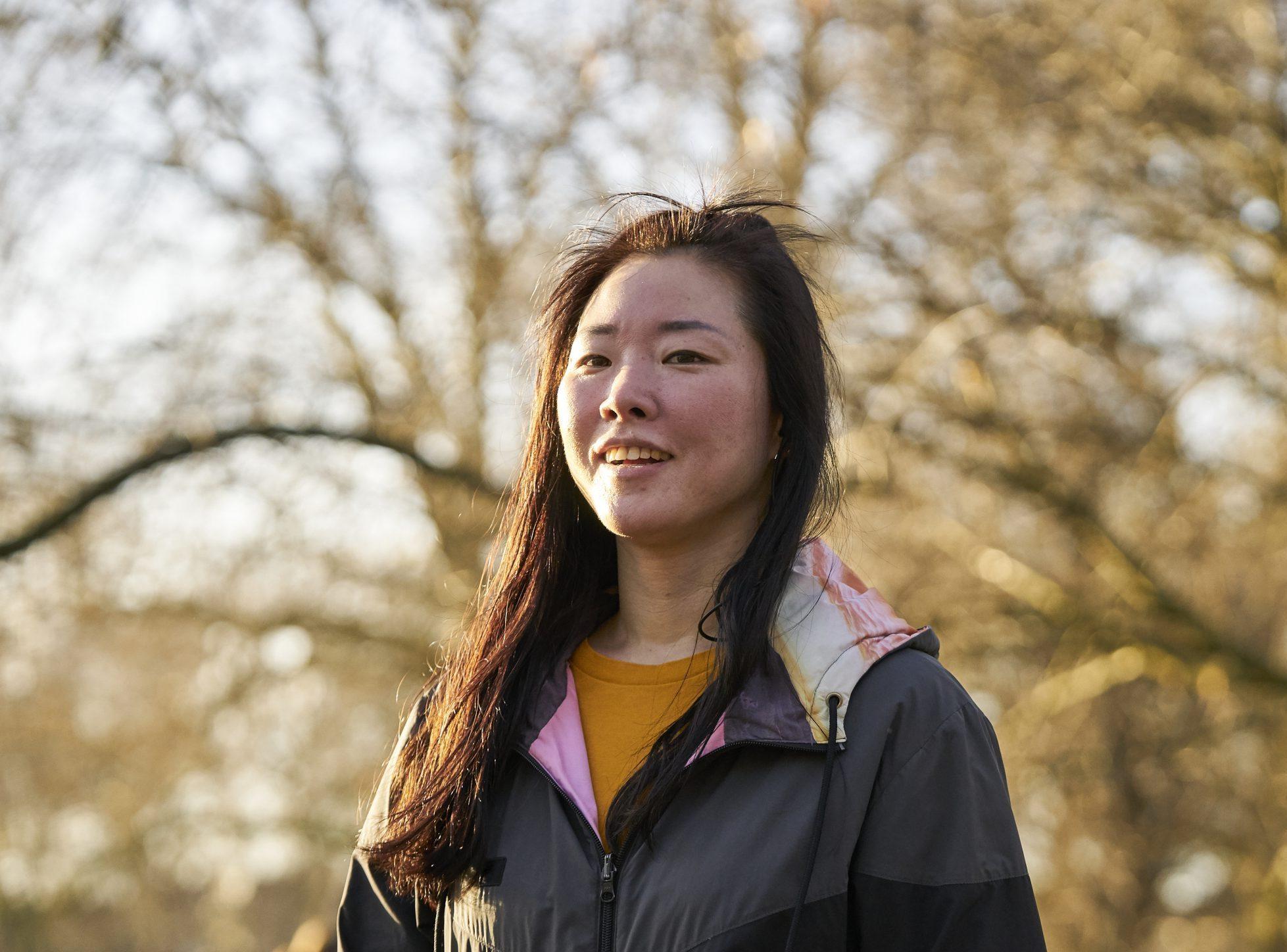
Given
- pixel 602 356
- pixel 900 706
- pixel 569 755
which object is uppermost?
pixel 602 356

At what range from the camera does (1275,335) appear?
8.30 metres

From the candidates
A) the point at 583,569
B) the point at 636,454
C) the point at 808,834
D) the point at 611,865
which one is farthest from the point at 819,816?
the point at 583,569

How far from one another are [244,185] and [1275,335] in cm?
723

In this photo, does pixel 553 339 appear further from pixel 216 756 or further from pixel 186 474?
pixel 216 756

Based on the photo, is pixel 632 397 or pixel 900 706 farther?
pixel 632 397

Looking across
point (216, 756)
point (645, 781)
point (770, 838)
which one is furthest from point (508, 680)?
point (216, 756)

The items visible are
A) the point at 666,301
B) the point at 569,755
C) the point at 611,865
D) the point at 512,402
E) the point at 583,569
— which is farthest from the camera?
the point at 512,402

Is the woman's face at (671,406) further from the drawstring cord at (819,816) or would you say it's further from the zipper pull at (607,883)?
the zipper pull at (607,883)

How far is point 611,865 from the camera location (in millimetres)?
1918

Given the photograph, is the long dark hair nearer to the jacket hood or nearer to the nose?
the jacket hood

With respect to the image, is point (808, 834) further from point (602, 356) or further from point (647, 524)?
point (602, 356)

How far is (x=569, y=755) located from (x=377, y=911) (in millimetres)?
504

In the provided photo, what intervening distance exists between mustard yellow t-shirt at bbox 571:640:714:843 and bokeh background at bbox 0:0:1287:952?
5.38 metres

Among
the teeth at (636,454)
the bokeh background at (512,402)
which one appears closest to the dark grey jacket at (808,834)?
the teeth at (636,454)
